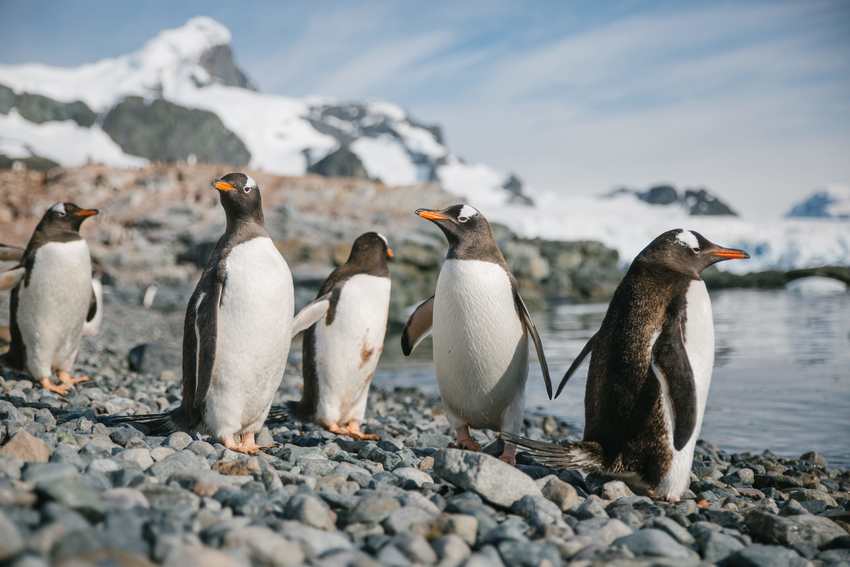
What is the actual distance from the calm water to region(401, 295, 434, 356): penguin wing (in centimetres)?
284

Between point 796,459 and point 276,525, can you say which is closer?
point 276,525

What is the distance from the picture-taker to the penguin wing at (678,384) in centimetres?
321

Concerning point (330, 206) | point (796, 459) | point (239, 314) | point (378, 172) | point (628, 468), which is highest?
point (378, 172)

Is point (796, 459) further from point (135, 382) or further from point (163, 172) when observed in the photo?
point (163, 172)

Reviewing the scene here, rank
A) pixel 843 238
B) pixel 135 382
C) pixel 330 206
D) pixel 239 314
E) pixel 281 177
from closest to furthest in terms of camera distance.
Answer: pixel 239 314 → pixel 135 382 → pixel 330 206 → pixel 281 177 → pixel 843 238

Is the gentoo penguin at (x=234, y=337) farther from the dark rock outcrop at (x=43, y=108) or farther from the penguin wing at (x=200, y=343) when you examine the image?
the dark rock outcrop at (x=43, y=108)

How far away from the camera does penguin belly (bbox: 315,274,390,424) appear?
4766 millimetres

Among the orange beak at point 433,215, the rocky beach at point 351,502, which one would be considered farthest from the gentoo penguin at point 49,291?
the orange beak at point 433,215

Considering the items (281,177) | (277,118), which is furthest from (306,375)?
(277,118)

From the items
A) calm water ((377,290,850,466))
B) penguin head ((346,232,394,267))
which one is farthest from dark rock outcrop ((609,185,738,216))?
penguin head ((346,232,394,267))

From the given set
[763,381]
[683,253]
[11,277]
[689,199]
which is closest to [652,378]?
[683,253]

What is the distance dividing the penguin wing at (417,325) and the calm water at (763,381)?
2.84 meters

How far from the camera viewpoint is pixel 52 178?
3253cm

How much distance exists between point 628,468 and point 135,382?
4870mm
